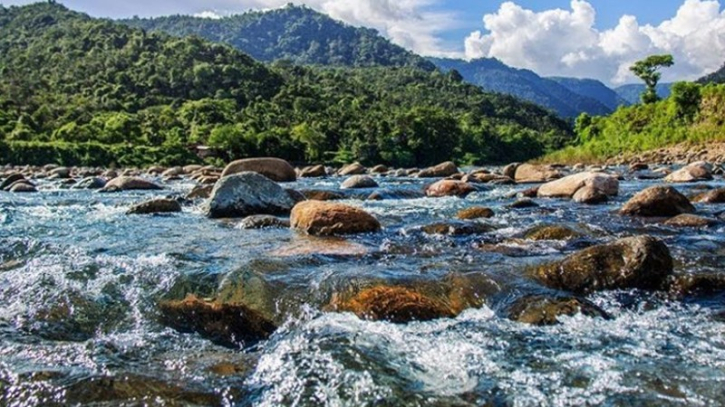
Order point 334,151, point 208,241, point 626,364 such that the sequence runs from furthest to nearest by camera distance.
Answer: point 334,151, point 208,241, point 626,364

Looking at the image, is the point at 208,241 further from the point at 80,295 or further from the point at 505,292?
the point at 505,292

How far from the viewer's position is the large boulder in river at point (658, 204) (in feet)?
38.5

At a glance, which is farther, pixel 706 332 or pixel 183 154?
pixel 183 154

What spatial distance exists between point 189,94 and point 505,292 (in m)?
118

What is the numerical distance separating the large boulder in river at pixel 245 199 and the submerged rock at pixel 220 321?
292 inches

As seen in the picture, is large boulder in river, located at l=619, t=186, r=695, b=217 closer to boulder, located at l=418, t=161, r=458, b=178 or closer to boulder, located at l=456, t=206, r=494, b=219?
boulder, located at l=456, t=206, r=494, b=219

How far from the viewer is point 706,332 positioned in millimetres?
5270

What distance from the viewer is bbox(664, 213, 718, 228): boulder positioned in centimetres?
1032

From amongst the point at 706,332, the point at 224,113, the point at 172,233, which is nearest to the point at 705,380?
the point at 706,332

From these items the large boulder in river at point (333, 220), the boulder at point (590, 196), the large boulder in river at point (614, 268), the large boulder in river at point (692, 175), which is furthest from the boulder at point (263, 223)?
the large boulder in river at point (692, 175)

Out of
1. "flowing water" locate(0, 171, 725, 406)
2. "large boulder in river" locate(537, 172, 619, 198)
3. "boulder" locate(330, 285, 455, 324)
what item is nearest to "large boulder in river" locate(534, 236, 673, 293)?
"flowing water" locate(0, 171, 725, 406)

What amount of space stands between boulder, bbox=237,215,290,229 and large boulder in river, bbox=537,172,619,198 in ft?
27.7

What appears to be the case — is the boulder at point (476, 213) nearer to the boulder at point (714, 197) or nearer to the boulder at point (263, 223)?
the boulder at point (263, 223)

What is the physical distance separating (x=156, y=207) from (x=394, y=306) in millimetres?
9874
